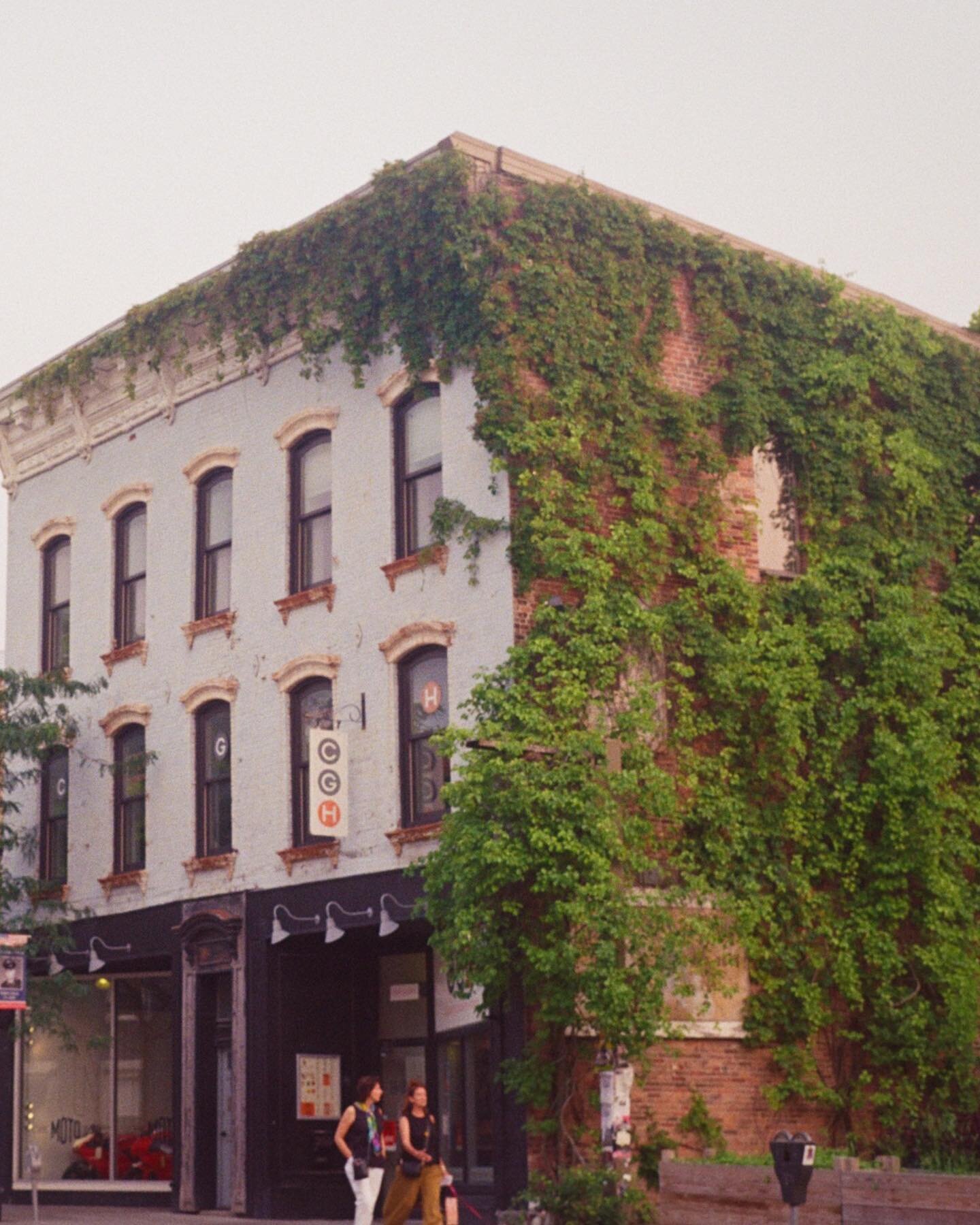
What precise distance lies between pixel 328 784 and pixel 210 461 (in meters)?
6.16

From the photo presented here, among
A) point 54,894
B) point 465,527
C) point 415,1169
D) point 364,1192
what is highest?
point 465,527

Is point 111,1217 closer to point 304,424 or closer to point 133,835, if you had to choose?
point 133,835

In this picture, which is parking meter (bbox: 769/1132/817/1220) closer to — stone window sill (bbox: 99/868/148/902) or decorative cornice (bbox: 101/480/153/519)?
stone window sill (bbox: 99/868/148/902)

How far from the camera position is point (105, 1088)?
97.6 ft

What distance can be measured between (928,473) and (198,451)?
34.0ft

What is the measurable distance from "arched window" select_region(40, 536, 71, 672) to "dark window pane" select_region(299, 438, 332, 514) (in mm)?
6175

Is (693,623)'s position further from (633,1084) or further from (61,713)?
(61,713)

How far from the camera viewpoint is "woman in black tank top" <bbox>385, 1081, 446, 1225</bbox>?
19438 mm

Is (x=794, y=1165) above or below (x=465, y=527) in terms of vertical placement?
below

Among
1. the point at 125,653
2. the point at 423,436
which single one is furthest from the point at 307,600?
the point at 125,653

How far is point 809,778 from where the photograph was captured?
933 inches


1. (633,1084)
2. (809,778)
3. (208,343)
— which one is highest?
(208,343)

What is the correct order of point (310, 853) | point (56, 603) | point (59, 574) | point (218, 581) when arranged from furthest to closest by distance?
point (59, 574) → point (56, 603) → point (218, 581) → point (310, 853)

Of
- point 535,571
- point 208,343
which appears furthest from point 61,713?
point 535,571
